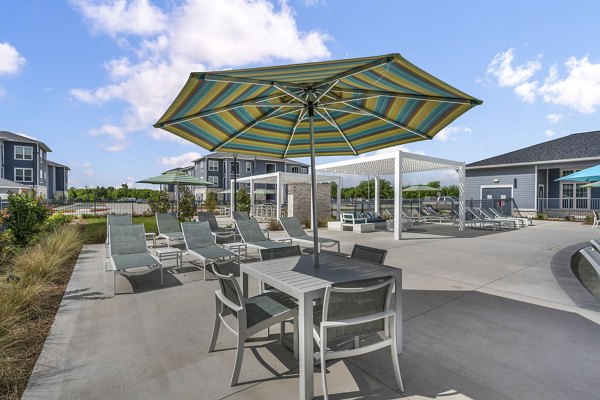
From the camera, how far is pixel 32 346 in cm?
300

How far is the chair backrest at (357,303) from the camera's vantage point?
215 centimetres

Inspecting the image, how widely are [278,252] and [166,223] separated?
664 centimetres

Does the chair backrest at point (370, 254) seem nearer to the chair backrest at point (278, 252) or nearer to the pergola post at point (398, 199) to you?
the chair backrest at point (278, 252)

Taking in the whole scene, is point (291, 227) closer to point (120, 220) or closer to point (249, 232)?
point (249, 232)

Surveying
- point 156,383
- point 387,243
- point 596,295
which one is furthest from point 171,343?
point 387,243

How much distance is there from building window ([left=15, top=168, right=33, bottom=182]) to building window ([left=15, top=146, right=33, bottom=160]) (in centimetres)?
145

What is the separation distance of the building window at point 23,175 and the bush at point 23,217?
3771 centimetres

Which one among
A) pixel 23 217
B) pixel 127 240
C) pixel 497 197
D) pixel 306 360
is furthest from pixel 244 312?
pixel 497 197

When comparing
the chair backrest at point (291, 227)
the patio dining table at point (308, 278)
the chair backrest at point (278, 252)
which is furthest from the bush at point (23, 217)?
the patio dining table at point (308, 278)

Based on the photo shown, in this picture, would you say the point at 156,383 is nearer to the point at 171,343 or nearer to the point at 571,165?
the point at 171,343

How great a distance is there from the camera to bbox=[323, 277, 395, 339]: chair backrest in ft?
7.07

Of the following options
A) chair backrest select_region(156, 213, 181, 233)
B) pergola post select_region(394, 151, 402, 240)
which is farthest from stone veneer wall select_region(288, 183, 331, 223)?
chair backrest select_region(156, 213, 181, 233)

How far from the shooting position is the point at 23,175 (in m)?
34.8

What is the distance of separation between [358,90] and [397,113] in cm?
92
